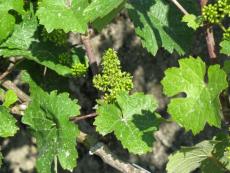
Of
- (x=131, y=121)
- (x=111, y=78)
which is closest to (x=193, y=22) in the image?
(x=111, y=78)

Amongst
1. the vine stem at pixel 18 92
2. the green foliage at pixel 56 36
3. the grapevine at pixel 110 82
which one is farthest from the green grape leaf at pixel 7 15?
the vine stem at pixel 18 92

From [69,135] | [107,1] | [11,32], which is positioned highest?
[107,1]

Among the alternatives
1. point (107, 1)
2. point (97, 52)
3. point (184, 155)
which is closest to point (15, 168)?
point (97, 52)

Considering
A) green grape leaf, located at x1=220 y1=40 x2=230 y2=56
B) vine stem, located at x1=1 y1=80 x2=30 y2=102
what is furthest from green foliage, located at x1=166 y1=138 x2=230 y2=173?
vine stem, located at x1=1 y1=80 x2=30 y2=102

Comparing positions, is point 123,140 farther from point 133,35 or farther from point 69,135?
point 133,35

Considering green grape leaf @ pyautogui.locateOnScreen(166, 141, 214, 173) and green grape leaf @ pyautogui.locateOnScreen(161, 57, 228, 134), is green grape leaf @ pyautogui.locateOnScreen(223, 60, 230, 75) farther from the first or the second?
green grape leaf @ pyautogui.locateOnScreen(166, 141, 214, 173)

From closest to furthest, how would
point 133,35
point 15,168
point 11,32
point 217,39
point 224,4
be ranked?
point 224,4, point 11,32, point 217,39, point 133,35, point 15,168

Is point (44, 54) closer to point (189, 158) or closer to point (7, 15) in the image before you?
point (7, 15)
